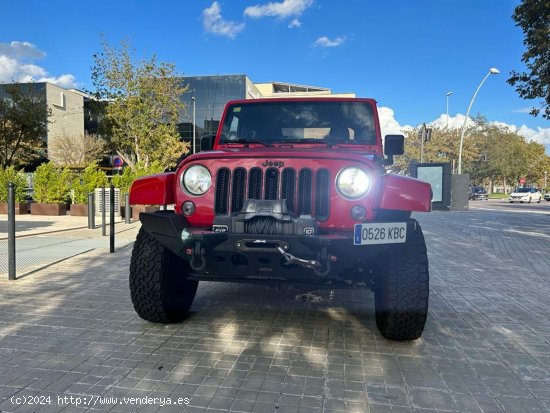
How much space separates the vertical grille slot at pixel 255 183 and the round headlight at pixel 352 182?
56 cm

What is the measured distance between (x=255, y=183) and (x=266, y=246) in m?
0.54

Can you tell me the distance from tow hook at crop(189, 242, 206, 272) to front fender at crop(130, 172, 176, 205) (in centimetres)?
54

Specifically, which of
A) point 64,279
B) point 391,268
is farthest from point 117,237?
point 391,268

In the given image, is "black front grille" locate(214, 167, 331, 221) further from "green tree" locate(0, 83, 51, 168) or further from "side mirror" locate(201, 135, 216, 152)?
"green tree" locate(0, 83, 51, 168)

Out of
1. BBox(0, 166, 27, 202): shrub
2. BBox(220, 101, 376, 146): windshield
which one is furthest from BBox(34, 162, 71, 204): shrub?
BBox(220, 101, 376, 146): windshield

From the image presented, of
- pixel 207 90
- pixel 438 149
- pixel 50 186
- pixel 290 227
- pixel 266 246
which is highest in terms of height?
pixel 207 90

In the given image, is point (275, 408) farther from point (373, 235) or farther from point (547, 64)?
point (547, 64)

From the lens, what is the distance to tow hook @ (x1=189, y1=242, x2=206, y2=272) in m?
2.91

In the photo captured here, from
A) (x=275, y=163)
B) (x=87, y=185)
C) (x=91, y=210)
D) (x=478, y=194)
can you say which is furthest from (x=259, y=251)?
(x=478, y=194)

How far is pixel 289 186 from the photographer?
3.07m

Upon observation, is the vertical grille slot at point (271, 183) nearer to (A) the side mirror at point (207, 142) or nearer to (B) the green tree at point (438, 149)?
(A) the side mirror at point (207, 142)

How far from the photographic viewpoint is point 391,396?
2561 millimetres

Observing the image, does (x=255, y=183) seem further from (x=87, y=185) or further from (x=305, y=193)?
(x=87, y=185)

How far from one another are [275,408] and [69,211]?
1560 cm
